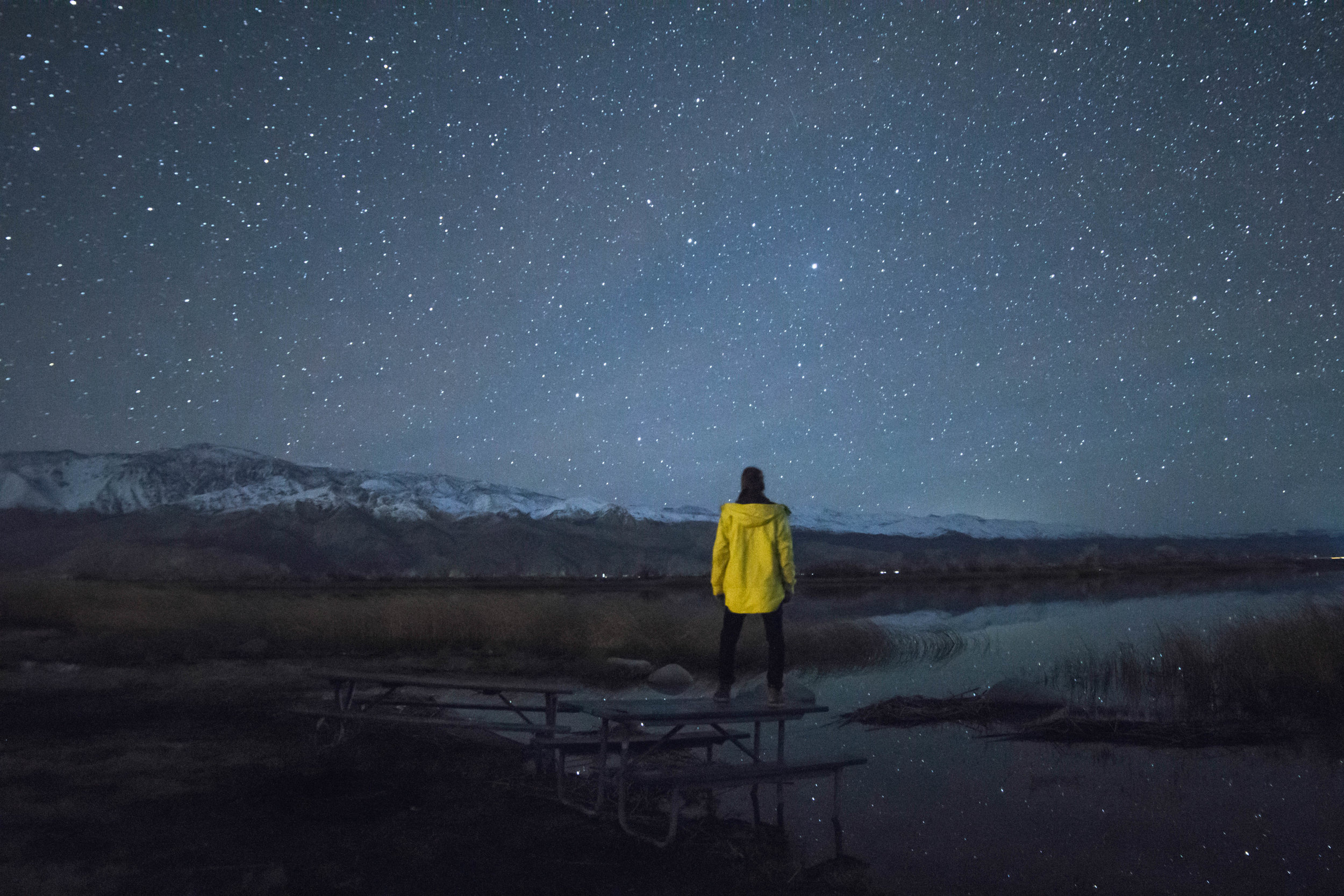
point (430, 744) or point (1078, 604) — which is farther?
point (1078, 604)

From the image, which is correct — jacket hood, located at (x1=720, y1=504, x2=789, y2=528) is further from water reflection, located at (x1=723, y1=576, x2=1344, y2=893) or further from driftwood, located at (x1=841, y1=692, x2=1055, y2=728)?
driftwood, located at (x1=841, y1=692, x2=1055, y2=728)

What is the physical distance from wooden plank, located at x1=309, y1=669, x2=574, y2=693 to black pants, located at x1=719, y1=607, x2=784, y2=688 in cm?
145

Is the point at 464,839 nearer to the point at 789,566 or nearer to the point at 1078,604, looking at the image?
the point at 789,566

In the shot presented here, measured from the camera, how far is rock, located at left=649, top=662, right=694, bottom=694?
13.6 m

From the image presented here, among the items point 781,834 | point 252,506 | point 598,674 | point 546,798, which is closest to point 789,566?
point 781,834

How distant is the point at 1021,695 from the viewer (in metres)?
11.2

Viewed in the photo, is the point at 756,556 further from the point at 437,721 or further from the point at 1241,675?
the point at 1241,675

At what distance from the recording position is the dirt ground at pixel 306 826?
4.77 m

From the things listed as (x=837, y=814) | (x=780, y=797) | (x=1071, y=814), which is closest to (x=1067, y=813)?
(x=1071, y=814)

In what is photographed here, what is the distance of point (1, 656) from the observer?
15.8 meters

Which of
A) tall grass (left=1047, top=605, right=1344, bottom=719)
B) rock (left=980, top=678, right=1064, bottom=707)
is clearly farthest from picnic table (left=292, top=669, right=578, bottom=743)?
tall grass (left=1047, top=605, right=1344, bottom=719)

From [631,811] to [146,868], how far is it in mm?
3245

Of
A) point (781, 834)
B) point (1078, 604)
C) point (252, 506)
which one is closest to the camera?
point (781, 834)

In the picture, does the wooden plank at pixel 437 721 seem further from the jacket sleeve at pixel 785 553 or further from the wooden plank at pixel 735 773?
the jacket sleeve at pixel 785 553
